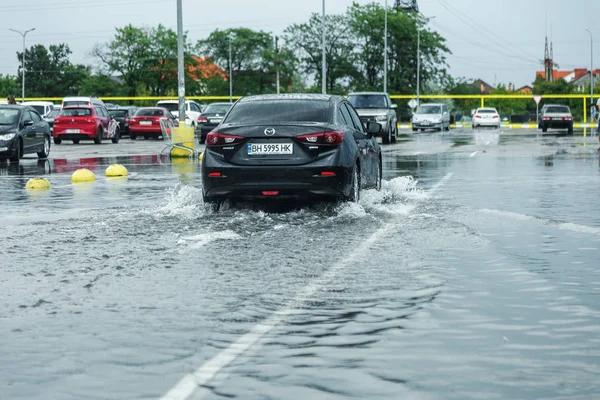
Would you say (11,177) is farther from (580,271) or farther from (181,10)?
(580,271)

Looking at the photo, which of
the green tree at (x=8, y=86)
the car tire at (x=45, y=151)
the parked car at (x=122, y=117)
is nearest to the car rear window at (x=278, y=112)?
the car tire at (x=45, y=151)

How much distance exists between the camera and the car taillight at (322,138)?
40.6ft

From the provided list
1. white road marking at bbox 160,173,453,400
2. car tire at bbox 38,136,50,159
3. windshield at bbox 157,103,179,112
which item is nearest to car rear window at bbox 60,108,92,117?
car tire at bbox 38,136,50,159

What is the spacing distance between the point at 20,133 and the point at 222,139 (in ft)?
57.3

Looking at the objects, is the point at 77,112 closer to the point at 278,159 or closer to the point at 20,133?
the point at 20,133

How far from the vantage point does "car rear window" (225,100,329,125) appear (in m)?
12.9

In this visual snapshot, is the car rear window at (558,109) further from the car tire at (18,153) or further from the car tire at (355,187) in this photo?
the car tire at (355,187)

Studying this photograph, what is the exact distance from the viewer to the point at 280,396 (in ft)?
15.8

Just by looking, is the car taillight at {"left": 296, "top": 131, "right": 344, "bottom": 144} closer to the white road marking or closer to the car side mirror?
the car side mirror

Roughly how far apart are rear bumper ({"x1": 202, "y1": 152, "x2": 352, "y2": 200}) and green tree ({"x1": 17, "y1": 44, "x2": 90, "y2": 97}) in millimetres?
142525

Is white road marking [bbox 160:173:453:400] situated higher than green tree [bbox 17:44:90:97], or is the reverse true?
green tree [bbox 17:44:90:97]

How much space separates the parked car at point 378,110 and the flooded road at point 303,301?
26.2 meters

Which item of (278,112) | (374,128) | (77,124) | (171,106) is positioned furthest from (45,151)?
(171,106)

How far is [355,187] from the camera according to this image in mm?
12961
